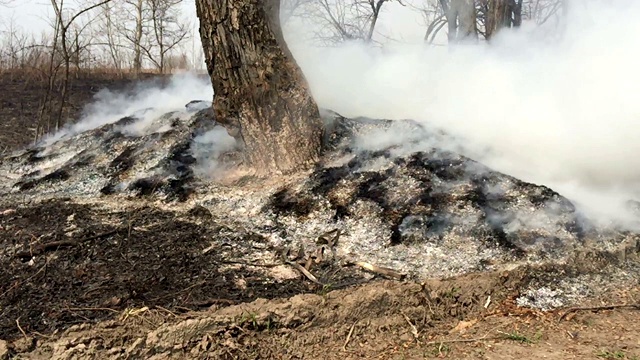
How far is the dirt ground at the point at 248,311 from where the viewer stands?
118 inches

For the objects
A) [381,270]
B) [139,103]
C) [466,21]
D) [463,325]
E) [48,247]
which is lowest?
[463,325]

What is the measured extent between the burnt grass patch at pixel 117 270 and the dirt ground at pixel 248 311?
0.01m

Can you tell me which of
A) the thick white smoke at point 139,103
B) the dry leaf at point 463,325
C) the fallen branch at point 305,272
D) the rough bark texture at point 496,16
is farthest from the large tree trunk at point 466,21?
the dry leaf at point 463,325

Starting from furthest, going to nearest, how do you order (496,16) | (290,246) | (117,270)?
1. (496,16)
2. (290,246)
3. (117,270)

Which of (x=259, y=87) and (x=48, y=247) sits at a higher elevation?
(x=259, y=87)

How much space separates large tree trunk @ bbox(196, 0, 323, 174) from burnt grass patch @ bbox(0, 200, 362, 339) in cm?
128

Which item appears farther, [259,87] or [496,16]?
[496,16]

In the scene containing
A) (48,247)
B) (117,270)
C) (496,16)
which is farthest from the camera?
(496,16)

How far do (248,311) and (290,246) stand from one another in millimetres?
1111

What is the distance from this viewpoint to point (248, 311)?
326 centimetres

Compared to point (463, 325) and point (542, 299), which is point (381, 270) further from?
point (542, 299)

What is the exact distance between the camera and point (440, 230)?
4.50m

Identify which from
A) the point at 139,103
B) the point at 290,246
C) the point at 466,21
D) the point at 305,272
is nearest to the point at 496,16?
the point at 466,21

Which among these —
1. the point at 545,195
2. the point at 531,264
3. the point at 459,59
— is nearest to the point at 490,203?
the point at 545,195
